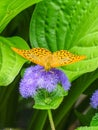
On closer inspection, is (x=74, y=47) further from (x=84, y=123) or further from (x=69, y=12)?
(x=84, y=123)

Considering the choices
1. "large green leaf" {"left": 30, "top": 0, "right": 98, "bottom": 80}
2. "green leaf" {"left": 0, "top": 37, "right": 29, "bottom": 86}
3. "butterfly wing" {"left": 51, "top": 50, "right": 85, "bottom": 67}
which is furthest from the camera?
"large green leaf" {"left": 30, "top": 0, "right": 98, "bottom": 80}

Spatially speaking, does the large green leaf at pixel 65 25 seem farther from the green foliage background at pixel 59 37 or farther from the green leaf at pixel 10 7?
the green leaf at pixel 10 7

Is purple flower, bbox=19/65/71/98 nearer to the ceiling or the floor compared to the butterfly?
nearer to the floor

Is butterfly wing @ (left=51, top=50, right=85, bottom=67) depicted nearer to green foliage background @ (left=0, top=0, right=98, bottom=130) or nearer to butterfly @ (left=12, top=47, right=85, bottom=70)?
butterfly @ (left=12, top=47, right=85, bottom=70)

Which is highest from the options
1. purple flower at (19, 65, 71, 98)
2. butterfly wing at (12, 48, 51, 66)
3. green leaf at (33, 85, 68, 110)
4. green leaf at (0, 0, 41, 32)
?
green leaf at (0, 0, 41, 32)

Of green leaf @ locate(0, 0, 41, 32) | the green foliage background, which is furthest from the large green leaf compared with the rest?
green leaf @ locate(0, 0, 41, 32)

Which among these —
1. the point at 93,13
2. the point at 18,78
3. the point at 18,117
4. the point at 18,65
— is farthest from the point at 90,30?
the point at 18,117
